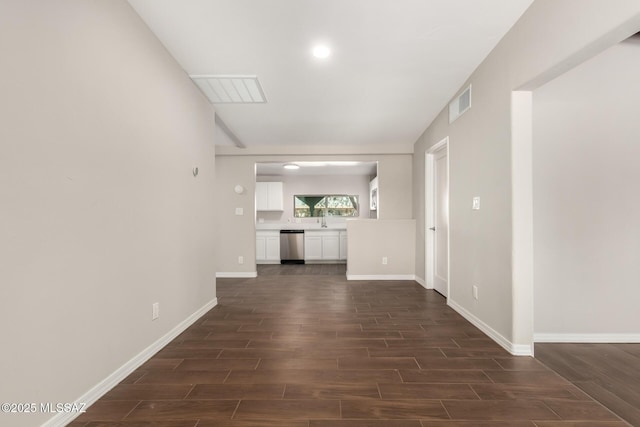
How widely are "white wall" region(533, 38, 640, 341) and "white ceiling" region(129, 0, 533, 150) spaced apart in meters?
0.90

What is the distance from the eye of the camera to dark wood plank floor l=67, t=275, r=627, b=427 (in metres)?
1.52

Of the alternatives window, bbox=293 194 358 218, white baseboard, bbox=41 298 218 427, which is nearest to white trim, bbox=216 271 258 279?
white baseboard, bbox=41 298 218 427

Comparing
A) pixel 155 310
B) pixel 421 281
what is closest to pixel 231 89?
pixel 155 310

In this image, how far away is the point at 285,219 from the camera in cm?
794

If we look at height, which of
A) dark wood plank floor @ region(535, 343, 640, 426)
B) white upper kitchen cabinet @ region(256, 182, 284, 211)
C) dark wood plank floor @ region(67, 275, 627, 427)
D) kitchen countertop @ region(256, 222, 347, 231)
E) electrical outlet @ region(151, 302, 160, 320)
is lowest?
dark wood plank floor @ region(535, 343, 640, 426)

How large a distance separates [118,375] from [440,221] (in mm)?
3787

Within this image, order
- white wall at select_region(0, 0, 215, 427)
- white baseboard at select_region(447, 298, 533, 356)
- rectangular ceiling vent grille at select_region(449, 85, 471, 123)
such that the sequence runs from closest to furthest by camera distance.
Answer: white wall at select_region(0, 0, 215, 427)
white baseboard at select_region(447, 298, 533, 356)
rectangular ceiling vent grille at select_region(449, 85, 471, 123)

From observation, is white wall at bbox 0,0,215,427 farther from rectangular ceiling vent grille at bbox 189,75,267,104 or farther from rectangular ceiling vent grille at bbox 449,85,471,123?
rectangular ceiling vent grille at bbox 449,85,471,123

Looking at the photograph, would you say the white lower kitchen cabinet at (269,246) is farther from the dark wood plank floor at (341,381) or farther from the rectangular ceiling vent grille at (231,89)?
the rectangular ceiling vent grille at (231,89)

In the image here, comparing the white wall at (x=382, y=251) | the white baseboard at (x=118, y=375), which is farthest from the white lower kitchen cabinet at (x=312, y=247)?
the white baseboard at (x=118, y=375)

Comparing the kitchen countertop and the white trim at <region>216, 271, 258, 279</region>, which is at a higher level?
the kitchen countertop

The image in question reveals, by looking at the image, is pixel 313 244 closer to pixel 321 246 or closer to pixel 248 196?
pixel 321 246

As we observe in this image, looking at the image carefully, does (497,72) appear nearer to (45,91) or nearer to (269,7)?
(269,7)

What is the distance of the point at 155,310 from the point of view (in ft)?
7.38
